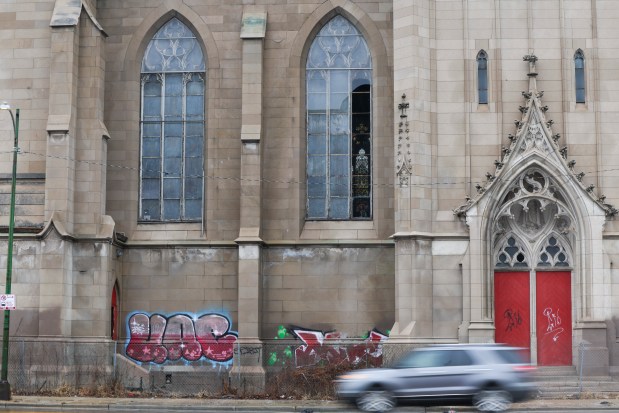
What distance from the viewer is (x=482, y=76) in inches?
1364

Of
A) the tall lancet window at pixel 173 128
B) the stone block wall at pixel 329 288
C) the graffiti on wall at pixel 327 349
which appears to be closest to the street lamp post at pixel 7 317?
the tall lancet window at pixel 173 128

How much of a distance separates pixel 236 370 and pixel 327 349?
2.78m

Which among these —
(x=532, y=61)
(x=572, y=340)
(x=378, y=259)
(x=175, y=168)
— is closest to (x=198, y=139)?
(x=175, y=168)

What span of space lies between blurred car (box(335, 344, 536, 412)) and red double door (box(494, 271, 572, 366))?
890 cm

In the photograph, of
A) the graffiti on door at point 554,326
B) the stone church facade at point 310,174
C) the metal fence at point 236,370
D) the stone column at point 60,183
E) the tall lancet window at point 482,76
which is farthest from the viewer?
the tall lancet window at point 482,76

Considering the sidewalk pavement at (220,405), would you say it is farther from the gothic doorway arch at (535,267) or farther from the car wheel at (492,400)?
the gothic doorway arch at (535,267)

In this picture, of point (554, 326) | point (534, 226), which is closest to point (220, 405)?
point (554, 326)

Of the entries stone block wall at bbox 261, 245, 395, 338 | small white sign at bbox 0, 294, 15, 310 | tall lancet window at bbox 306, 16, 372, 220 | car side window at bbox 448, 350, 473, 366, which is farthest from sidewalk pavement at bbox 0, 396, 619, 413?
tall lancet window at bbox 306, 16, 372, 220

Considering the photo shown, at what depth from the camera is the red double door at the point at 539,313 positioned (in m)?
33.8

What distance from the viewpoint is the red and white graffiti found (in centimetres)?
3441

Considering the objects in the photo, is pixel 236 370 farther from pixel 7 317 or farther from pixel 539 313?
pixel 539 313

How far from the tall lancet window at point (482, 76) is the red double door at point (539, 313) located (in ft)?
17.0

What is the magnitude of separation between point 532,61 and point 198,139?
10506 millimetres

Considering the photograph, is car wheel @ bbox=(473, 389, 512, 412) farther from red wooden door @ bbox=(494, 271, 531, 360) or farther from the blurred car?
red wooden door @ bbox=(494, 271, 531, 360)
